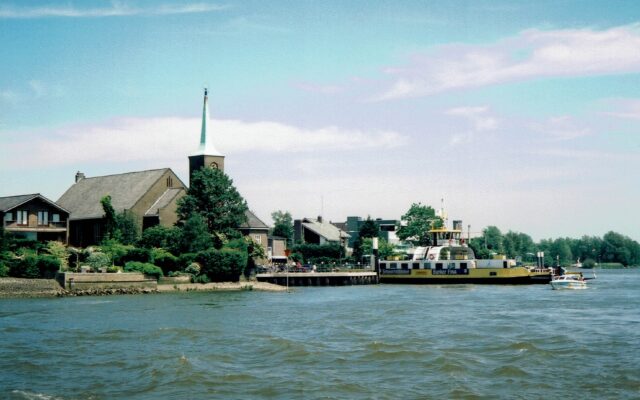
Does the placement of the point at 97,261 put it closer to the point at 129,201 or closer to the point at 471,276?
the point at 129,201

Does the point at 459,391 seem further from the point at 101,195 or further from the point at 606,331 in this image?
the point at 101,195

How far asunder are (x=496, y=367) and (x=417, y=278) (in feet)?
207

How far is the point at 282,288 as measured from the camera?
77.4 metres

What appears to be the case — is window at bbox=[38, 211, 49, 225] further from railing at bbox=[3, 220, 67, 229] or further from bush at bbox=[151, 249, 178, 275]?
bush at bbox=[151, 249, 178, 275]

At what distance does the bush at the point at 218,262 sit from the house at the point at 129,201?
17253 mm

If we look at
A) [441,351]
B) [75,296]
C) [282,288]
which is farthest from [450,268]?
[441,351]

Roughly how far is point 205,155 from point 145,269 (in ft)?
94.4

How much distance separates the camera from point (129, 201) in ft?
299

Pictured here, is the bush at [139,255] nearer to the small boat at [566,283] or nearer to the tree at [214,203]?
the tree at [214,203]

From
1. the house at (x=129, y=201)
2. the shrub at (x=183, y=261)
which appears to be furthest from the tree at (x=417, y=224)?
the shrub at (x=183, y=261)

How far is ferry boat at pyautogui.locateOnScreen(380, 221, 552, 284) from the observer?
278 ft

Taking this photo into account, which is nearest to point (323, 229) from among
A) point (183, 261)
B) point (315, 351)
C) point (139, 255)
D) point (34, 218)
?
point (183, 261)

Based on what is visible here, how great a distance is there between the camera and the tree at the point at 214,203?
8156cm

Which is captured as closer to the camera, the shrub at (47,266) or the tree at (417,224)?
the shrub at (47,266)
